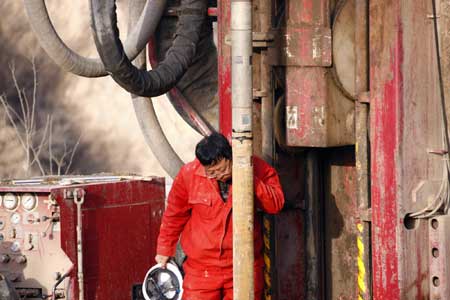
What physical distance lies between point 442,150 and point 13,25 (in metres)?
14.5

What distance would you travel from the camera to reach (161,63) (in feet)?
26.2

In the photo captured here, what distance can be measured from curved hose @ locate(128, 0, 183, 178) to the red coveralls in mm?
1966

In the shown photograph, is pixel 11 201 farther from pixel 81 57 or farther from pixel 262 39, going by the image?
pixel 262 39

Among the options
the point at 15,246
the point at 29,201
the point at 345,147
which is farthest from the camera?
the point at 15,246

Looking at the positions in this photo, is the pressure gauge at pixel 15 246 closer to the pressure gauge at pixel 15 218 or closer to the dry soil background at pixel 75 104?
the pressure gauge at pixel 15 218

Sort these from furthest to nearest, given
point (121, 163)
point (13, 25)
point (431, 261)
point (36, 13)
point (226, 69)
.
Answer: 1. point (13, 25)
2. point (121, 163)
3. point (36, 13)
4. point (226, 69)
5. point (431, 261)

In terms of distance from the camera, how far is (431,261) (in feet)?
19.3

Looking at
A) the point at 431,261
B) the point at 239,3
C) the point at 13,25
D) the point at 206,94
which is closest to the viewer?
the point at 239,3

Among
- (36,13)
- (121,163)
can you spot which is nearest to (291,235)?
Answer: (36,13)

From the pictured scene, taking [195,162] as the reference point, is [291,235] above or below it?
below

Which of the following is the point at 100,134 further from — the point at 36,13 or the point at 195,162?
Answer: the point at 195,162

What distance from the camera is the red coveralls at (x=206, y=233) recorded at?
6387 mm

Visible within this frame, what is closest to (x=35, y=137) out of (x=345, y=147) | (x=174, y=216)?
(x=174, y=216)

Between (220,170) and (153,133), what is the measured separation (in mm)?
2402
